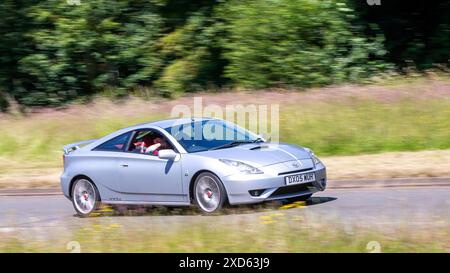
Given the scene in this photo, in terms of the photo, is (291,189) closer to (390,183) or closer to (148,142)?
(148,142)

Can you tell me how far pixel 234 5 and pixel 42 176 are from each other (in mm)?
12083

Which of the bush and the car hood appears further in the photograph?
the bush

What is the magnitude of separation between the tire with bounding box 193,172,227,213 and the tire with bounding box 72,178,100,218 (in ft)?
6.72

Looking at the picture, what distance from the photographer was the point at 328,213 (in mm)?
11477

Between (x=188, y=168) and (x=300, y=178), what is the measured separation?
1.60m

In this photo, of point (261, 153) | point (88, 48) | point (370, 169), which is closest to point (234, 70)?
point (88, 48)

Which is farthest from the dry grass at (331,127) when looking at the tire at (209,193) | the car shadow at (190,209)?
the tire at (209,193)

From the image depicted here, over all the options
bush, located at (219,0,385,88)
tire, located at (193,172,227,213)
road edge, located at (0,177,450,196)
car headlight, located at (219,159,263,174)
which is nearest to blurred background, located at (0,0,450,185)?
bush, located at (219,0,385,88)

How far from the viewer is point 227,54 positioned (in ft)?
92.5

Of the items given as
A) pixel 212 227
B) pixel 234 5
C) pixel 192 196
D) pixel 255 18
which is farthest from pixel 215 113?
pixel 212 227

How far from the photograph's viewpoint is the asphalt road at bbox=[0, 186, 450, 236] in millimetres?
10312

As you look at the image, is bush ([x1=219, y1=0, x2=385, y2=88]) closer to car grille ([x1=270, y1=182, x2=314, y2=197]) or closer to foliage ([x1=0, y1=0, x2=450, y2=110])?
foliage ([x1=0, y1=0, x2=450, y2=110])
